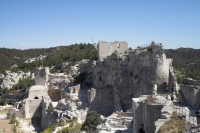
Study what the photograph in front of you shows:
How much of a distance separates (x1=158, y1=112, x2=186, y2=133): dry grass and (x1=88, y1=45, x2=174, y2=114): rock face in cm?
1166

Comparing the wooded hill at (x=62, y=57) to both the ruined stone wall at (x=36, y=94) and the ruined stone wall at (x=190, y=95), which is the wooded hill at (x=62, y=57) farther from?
the ruined stone wall at (x=190, y=95)

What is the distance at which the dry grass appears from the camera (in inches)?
427

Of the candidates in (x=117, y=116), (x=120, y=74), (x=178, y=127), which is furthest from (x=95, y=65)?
(x=178, y=127)

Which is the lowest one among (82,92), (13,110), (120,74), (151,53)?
(13,110)

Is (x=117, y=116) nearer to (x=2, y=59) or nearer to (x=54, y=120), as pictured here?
(x=54, y=120)

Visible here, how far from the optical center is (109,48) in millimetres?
34188

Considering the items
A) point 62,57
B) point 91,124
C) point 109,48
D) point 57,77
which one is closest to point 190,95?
point 91,124

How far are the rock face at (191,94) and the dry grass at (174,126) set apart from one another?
5226 mm

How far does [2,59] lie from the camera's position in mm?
85688

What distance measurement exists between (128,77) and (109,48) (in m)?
6.98

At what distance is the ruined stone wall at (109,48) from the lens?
1325 inches

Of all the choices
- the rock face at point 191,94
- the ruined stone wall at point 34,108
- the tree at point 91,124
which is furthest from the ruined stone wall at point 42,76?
the rock face at point 191,94

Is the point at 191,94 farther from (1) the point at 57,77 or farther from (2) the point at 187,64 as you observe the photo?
(2) the point at 187,64

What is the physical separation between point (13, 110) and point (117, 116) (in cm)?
1530
